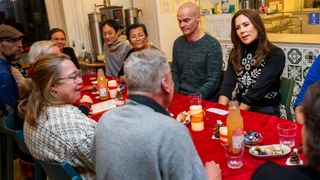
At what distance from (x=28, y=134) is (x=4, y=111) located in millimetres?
1159

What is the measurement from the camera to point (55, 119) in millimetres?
1588

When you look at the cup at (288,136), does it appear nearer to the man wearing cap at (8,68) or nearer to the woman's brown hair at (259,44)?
the woman's brown hair at (259,44)

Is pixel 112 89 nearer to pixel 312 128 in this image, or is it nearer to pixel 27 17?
pixel 312 128

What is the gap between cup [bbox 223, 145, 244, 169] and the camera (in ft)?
4.92

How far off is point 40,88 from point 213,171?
3.00 ft

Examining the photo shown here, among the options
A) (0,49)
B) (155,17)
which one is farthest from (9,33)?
(155,17)

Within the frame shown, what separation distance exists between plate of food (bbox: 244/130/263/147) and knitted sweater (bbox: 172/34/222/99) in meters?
1.23

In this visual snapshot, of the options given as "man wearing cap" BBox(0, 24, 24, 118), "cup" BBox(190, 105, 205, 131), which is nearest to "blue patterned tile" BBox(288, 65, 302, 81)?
"cup" BBox(190, 105, 205, 131)

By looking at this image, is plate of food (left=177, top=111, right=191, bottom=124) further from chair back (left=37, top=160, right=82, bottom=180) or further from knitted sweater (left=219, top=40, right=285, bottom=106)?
chair back (left=37, top=160, right=82, bottom=180)

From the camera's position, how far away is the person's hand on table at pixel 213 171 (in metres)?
1.38

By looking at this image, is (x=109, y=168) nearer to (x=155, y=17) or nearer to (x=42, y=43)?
(x=42, y=43)

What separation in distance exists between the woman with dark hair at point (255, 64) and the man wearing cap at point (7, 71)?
1683mm

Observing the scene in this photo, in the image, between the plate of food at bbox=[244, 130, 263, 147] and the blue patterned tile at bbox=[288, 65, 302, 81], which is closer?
the plate of food at bbox=[244, 130, 263, 147]

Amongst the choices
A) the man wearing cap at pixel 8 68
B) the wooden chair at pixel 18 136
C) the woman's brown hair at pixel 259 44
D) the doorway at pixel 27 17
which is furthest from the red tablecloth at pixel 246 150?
the doorway at pixel 27 17
